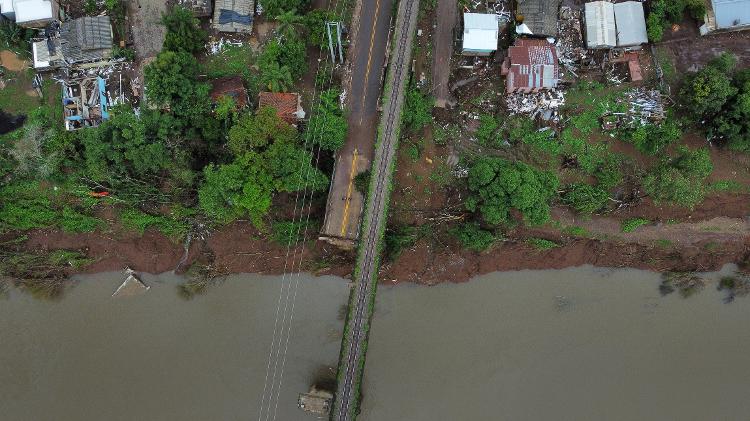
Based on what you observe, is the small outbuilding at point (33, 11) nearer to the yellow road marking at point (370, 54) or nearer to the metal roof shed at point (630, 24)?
the yellow road marking at point (370, 54)

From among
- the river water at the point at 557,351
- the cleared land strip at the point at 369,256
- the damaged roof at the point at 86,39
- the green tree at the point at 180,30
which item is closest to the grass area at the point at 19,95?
the damaged roof at the point at 86,39

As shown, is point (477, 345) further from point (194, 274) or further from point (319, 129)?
point (194, 274)

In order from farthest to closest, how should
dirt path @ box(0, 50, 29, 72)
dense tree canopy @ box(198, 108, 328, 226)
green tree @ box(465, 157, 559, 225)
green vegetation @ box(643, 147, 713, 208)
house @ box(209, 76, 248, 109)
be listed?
dirt path @ box(0, 50, 29, 72), house @ box(209, 76, 248, 109), green vegetation @ box(643, 147, 713, 208), green tree @ box(465, 157, 559, 225), dense tree canopy @ box(198, 108, 328, 226)

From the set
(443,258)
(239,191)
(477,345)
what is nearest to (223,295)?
(239,191)

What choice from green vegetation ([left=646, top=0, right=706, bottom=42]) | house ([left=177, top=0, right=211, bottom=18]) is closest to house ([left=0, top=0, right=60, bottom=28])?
house ([left=177, top=0, right=211, bottom=18])

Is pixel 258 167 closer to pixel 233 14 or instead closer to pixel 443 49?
pixel 233 14

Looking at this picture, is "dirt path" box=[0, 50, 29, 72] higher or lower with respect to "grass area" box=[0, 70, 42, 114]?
higher

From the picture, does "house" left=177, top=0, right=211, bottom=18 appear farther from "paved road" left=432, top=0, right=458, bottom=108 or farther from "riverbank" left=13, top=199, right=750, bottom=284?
"paved road" left=432, top=0, right=458, bottom=108
